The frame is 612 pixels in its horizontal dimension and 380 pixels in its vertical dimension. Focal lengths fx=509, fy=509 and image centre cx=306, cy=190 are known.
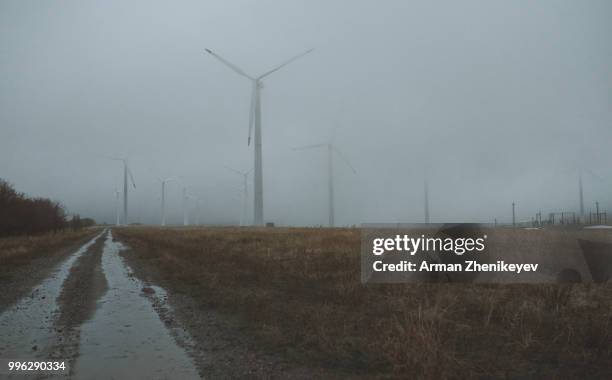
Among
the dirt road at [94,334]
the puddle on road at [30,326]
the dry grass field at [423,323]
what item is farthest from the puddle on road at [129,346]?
the dry grass field at [423,323]

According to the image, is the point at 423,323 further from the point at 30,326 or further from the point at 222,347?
the point at 30,326

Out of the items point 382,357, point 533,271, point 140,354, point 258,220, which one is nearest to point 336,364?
point 382,357

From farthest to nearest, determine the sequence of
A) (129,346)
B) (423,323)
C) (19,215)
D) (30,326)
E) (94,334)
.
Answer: (19,215) < (30,326) < (94,334) < (423,323) < (129,346)

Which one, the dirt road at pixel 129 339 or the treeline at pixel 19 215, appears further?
the treeline at pixel 19 215

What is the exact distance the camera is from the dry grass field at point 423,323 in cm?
898

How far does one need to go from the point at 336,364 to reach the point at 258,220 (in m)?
56.9

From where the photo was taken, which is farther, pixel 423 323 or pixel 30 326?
pixel 30 326

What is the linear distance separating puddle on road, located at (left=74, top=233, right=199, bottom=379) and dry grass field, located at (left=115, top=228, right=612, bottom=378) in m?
1.96

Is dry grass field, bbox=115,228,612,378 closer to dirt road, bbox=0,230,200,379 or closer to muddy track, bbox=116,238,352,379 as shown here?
muddy track, bbox=116,238,352,379

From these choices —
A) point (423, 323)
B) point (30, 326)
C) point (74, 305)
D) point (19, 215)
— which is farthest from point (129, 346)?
point (19, 215)

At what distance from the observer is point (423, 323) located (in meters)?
11.3

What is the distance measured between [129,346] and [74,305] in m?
5.84

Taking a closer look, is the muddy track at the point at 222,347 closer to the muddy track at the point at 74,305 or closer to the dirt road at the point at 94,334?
the dirt road at the point at 94,334

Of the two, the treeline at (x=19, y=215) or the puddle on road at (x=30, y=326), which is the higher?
the treeline at (x=19, y=215)
